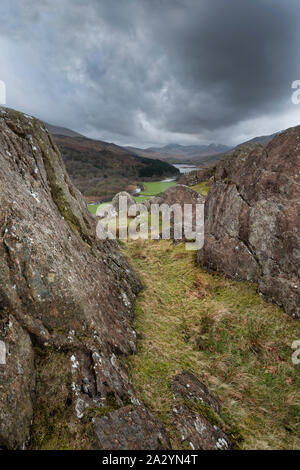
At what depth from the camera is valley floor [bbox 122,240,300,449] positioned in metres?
6.12

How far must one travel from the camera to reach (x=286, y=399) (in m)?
6.82

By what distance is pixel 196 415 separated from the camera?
19.1ft

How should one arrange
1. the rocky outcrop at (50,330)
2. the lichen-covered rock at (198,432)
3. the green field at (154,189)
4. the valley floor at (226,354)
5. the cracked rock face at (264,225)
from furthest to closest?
the green field at (154,189) → the cracked rock face at (264,225) → the valley floor at (226,354) → the lichen-covered rock at (198,432) → the rocky outcrop at (50,330)

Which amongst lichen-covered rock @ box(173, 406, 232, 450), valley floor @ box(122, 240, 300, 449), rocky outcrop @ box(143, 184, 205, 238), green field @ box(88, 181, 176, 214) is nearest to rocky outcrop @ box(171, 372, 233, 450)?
lichen-covered rock @ box(173, 406, 232, 450)

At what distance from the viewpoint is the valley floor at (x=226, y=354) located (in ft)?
20.1

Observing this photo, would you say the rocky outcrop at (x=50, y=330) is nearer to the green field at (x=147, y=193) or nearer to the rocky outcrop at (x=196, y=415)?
the rocky outcrop at (x=196, y=415)

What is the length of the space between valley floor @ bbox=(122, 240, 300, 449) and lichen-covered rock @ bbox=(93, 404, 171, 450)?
497 millimetres

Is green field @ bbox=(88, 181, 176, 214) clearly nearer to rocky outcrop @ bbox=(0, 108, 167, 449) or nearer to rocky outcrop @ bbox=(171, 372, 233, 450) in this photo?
rocky outcrop @ bbox=(0, 108, 167, 449)

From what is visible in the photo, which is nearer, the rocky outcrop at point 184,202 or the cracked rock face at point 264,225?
the cracked rock face at point 264,225

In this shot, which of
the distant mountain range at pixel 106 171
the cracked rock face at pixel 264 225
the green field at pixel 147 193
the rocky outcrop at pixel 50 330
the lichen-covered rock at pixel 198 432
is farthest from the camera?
the distant mountain range at pixel 106 171

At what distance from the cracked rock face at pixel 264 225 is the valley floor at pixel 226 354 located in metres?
0.78

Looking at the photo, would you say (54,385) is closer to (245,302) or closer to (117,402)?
(117,402)

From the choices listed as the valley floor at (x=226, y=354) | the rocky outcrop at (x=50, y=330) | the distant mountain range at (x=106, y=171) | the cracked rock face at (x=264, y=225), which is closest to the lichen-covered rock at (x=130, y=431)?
the rocky outcrop at (x=50, y=330)
